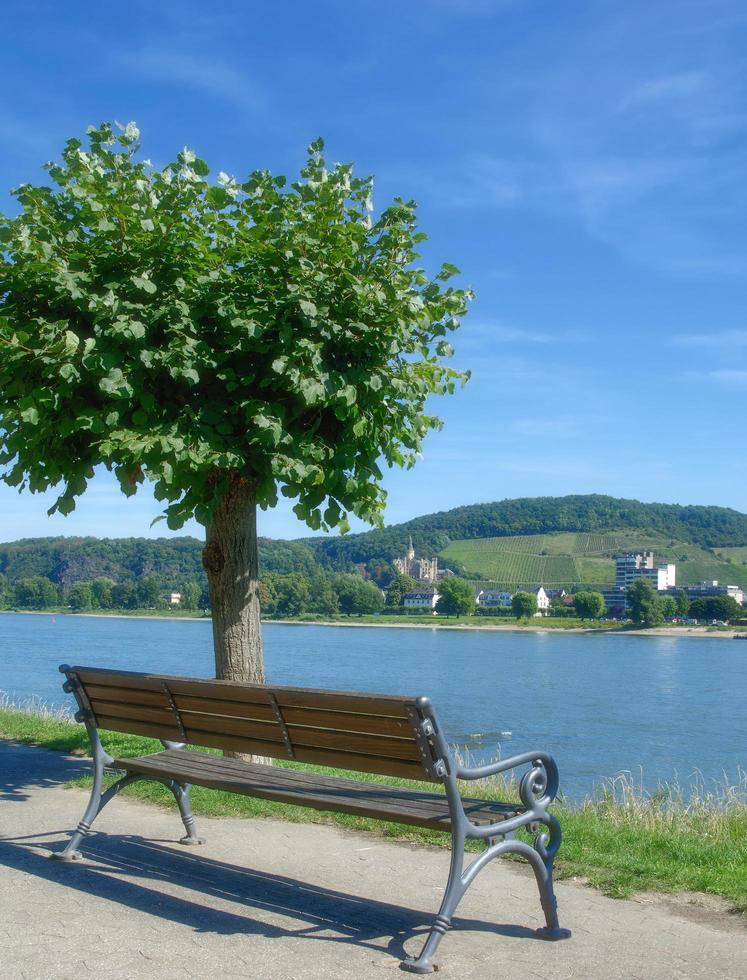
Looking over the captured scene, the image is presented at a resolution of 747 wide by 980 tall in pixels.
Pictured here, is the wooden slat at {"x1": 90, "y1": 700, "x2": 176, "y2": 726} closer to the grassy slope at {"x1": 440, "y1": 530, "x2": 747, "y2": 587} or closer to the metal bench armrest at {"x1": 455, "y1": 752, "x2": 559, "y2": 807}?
the metal bench armrest at {"x1": 455, "y1": 752, "x2": 559, "y2": 807}

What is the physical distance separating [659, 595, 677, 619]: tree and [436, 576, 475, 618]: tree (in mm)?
20353

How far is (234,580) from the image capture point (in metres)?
7.87

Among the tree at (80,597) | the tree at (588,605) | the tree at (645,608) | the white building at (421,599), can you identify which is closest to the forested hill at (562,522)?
the white building at (421,599)

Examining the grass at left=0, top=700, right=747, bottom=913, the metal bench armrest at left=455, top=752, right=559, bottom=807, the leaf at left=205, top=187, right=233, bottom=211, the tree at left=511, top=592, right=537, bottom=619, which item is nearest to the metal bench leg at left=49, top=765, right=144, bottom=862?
the grass at left=0, top=700, right=747, bottom=913

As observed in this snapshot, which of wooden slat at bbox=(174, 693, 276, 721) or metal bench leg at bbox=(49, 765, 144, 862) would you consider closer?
wooden slat at bbox=(174, 693, 276, 721)

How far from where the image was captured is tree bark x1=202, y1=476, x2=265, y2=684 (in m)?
7.85

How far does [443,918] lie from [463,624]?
9271 centimetres

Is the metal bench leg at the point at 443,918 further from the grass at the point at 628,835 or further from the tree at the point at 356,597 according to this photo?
the tree at the point at 356,597

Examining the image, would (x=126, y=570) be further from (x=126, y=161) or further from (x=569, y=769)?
(x=126, y=161)

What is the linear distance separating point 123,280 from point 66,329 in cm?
52

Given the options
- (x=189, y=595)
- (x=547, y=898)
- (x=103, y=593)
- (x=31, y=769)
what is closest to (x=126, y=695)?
(x=547, y=898)

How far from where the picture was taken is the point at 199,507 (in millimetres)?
7176

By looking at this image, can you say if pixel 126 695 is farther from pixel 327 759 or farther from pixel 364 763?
pixel 364 763

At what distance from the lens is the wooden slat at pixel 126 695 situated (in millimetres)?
5273
